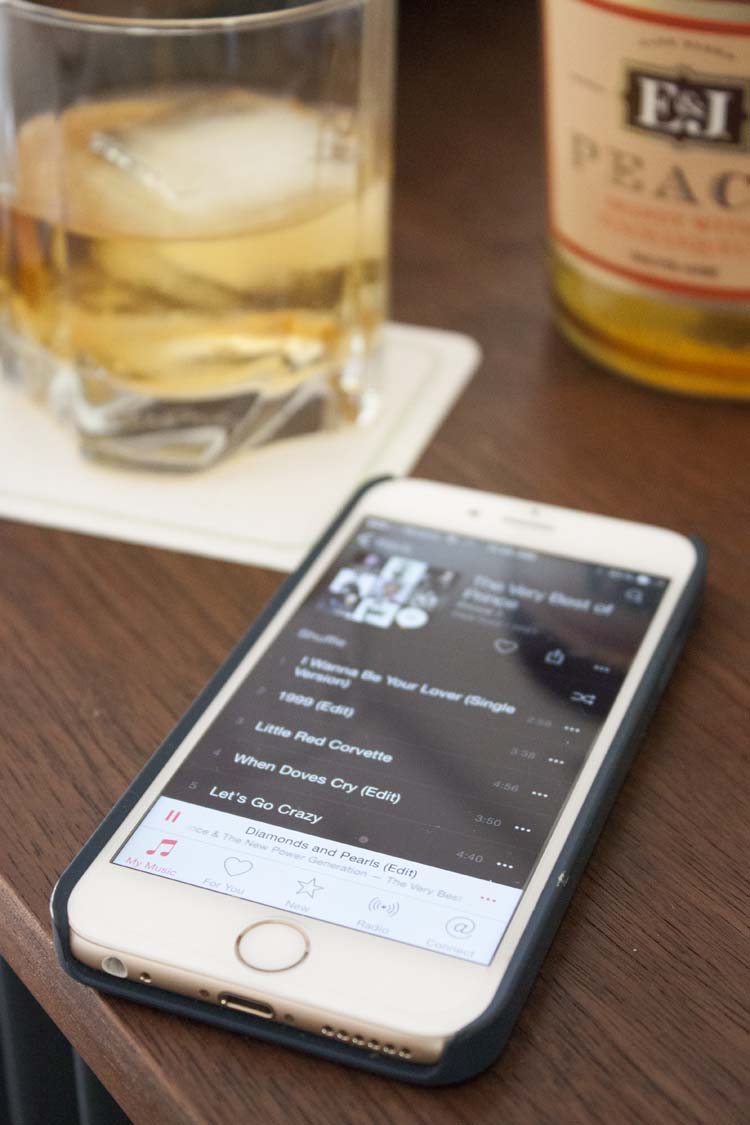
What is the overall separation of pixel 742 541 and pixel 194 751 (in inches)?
7.0

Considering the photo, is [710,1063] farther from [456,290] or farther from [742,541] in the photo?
[456,290]

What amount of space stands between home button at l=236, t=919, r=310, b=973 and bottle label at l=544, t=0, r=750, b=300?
0.25 meters

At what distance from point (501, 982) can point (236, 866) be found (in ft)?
0.19

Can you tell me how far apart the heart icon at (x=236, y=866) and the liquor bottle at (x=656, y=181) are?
0.24 meters

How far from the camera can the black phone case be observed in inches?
9.8

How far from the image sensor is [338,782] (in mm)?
299

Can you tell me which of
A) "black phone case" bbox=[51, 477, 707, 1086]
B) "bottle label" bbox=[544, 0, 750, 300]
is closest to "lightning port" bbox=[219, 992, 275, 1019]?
"black phone case" bbox=[51, 477, 707, 1086]

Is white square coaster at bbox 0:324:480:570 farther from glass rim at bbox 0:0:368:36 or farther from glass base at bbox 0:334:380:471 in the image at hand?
glass rim at bbox 0:0:368:36

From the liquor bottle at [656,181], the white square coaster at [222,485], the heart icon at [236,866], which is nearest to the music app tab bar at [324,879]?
the heart icon at [236,866]

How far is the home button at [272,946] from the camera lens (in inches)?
10.2

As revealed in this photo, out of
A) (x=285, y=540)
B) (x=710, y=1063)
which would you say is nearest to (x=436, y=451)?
(x=285, y=540)

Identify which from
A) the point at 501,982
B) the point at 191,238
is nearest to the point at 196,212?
the point at 191,238

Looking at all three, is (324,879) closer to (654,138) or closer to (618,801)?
(618,801)

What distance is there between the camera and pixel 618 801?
12.3 inches
